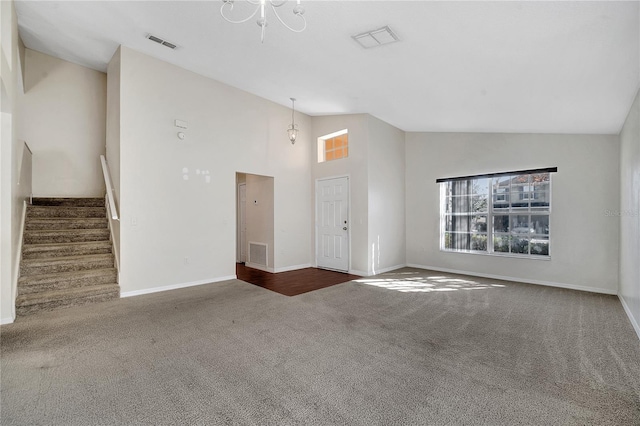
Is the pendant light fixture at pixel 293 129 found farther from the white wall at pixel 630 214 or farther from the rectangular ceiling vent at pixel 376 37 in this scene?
the white wall at pixel 630 214

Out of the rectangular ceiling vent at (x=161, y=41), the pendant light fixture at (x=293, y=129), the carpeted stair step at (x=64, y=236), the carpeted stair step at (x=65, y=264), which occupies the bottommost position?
the carpeted stair step at (x=65, y=264)

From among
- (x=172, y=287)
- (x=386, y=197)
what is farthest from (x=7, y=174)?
(x=386, y=197)

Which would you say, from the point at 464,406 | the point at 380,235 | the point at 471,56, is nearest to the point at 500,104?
the point at 471,56

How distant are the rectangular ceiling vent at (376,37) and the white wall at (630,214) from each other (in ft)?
8.66

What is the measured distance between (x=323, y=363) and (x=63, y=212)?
5039 millimetres

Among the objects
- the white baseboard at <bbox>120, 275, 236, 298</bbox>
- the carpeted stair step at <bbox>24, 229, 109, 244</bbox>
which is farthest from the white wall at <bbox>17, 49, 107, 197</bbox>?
the white baseboard at <bbox>120, 275, 236, 298</bbox>

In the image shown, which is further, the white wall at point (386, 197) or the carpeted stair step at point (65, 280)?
the white wall at point (386, 197)

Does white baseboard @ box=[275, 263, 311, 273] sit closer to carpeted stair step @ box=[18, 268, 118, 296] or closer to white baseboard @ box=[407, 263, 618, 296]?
white baseboard @ box=[407, 263, 618, 296]

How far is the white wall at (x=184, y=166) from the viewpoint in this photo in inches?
171

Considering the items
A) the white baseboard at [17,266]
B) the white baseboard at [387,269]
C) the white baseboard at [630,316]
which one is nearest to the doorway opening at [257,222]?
the white baseboard at [387,269]

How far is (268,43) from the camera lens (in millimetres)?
3658

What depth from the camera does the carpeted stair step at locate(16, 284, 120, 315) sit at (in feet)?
11.3

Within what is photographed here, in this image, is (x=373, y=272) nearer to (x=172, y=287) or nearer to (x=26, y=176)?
(x=172, y=287)

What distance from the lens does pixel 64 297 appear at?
3678mm
